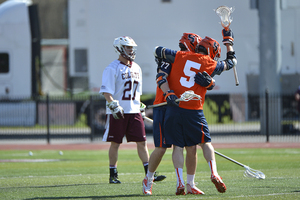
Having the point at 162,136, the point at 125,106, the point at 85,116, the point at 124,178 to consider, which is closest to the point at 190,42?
the point at 162,136

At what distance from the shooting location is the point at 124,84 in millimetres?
7617

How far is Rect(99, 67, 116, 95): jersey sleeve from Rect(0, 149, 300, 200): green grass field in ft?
4.59

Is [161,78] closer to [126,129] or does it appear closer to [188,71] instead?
[188,71]

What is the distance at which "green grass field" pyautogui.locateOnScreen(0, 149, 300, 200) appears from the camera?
638 cm

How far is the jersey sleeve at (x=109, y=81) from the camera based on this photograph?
7.38 m

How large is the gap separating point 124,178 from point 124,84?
171cm

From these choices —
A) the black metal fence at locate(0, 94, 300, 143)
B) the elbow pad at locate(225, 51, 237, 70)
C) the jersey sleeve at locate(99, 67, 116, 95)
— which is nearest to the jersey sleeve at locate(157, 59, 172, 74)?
the elbow pad at locate(225, 51, 237, 70)

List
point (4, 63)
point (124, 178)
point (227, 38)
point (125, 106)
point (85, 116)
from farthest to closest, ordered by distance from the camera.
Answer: point (4, 63) < point (85, 116) < point (124, 178) < point (125, 106) < point (227, 38)

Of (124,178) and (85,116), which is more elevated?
(85,116)

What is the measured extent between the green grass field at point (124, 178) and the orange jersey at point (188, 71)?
1165 mm

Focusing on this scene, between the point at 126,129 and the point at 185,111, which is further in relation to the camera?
the point at 126,129

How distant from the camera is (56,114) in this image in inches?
788

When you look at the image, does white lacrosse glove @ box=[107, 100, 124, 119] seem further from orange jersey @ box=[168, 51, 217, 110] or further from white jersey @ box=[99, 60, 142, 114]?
orange jersey @ box=[168, 51, 217, 110]

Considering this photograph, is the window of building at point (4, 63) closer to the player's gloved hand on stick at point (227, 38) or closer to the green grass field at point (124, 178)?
the green grass field at point (124, 178)
